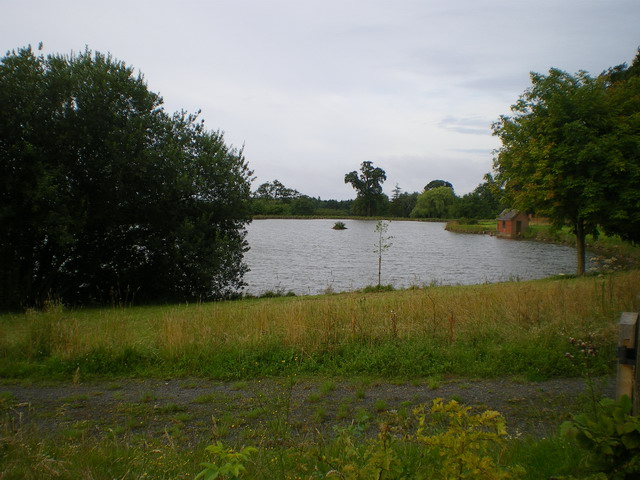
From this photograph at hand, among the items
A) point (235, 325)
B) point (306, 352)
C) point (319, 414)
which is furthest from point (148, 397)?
point (235, 325)

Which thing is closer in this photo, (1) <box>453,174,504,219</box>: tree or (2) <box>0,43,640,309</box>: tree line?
(2) <box>0,43,640,309</box>: tree line

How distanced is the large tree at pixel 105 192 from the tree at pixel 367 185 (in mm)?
138175

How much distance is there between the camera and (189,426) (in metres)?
5.48

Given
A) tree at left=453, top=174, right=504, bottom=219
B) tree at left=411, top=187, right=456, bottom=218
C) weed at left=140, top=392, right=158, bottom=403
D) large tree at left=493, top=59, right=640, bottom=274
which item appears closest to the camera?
weed at left=140, top=392, right=158, bottom=403

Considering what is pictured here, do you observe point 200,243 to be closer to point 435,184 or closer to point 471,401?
point 471,401

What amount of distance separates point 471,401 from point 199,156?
18.5 meters

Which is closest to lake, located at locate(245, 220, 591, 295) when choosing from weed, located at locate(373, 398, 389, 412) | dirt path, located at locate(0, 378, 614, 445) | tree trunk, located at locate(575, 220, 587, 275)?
tree trunk, located at locate(575, 220, 587, 275)

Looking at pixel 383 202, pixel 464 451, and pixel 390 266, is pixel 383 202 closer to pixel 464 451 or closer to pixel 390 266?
pixel 390 266

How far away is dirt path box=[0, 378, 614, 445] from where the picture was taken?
523 centimetres

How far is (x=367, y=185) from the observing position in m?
160

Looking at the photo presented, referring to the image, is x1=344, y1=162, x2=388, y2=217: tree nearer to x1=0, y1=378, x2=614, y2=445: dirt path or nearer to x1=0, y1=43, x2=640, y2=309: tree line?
x1=0, y1=43, x2=640, y2=309: tree line

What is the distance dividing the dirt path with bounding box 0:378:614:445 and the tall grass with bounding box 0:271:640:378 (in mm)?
482

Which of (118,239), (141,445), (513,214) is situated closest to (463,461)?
(141,445)

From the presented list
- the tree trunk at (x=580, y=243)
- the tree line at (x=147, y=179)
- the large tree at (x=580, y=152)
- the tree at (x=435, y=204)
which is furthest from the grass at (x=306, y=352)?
the tree at (x=435, y=204)
